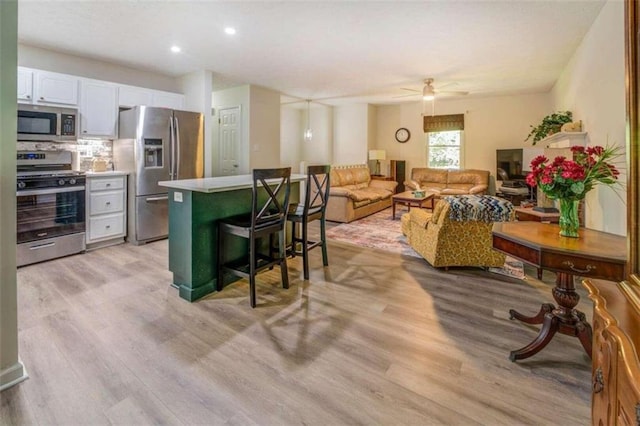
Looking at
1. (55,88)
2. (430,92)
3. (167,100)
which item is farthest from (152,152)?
(430,92)

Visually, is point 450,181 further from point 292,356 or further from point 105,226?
point 105,226

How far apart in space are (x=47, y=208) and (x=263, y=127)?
3.85 meters

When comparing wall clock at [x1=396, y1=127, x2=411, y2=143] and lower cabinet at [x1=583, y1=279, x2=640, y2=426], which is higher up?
wall clock at [x1=396, y1=127, x2=411, y2=143]

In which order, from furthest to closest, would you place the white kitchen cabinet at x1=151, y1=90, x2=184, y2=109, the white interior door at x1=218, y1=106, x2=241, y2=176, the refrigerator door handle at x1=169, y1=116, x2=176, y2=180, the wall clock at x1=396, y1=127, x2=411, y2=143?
the wall clock at x1=396, y1=127, x2=411, y2=143 → the white interior door at x1=218, y1=106, x2=241, y2=176 → the white kitchen cabinet at x1=151, y1=90, x2=184, y2=109 → the refrigerator door handle at x1=169, y1=116, x2=176, y2=180

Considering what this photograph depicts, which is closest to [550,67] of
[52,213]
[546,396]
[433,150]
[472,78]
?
[472,78]

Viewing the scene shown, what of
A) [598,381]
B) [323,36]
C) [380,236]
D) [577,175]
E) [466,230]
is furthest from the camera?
[380,236]

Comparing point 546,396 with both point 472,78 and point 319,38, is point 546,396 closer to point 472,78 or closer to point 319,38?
point 319,38

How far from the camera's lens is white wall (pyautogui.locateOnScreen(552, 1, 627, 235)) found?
2721 mm

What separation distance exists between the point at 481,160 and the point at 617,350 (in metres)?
8.00

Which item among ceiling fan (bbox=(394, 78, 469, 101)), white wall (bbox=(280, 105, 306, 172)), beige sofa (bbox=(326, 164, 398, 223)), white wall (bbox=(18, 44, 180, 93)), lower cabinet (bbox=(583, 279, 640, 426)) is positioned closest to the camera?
lower cabinet (bbox=(583, 279, 640, 426))

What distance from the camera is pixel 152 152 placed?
4.65 meters

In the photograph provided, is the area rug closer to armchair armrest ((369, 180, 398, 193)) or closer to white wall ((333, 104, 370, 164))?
armchair armrest ((369, 180, 398, 193))

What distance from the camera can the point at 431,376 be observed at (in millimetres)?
1889

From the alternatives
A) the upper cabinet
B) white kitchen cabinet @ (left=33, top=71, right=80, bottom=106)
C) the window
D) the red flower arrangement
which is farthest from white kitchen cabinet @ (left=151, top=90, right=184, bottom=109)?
the window
